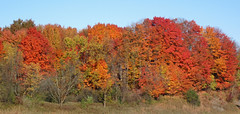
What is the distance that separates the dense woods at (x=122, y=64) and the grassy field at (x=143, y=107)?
127 centimetres

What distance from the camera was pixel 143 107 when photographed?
3259 centimetres

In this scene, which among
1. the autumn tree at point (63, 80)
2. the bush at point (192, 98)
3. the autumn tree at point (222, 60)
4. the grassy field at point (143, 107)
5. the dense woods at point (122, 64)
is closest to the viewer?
the grassy field at point (143, 107)

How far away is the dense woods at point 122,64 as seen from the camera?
3009 centimetres

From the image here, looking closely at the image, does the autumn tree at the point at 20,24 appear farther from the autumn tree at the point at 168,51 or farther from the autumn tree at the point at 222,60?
the autumn tree at the point at 222,60

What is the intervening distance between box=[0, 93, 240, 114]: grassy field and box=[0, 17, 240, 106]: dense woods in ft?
4.17

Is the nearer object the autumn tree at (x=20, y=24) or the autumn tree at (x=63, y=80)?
the autumn tree at (x=63, y=80)

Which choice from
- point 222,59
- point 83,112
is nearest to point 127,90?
point 83,112

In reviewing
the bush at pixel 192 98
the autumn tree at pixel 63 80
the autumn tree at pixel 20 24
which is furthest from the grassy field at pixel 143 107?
the autumn tree at pixel 20 24

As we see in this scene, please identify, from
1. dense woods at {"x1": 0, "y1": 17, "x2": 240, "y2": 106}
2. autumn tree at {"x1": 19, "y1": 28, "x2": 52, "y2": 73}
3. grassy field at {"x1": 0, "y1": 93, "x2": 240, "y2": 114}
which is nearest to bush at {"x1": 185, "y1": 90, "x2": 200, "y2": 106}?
grassy field at {"x1": 0, "y1": 93, "x2": 240, "y2": 114}

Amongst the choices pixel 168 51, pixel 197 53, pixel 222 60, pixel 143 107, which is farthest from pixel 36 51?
pixel 222 60

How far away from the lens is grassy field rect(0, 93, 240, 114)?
2607cm

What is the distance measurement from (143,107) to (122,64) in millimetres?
7813

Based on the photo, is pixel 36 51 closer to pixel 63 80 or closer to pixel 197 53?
pixel 63 80

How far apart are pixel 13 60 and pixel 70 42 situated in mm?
11878
